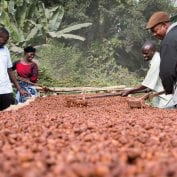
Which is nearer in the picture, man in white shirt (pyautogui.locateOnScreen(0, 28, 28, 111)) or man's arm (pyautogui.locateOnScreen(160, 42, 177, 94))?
man's arm (pyautogui.locateOnScreen(160, 42, 177, 94))

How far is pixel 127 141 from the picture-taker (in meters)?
2.79

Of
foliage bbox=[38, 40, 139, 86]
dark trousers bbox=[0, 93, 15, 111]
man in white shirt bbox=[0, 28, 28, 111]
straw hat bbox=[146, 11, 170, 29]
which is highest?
straw hat bbox=[146, 11, 170, 29]

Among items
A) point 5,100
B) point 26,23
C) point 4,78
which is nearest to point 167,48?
point 4,78

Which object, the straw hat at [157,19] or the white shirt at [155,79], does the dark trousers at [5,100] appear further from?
the straw hat at [157,19]

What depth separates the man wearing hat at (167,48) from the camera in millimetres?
5590

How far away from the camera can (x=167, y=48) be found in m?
5.62

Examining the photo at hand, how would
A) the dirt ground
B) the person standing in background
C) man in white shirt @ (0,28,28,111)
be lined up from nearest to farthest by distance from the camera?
the dirt ground
man in white shirt @ (0,28,28,111)
the person standing in background

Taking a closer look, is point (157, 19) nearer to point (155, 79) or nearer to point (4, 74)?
point (155, 79)

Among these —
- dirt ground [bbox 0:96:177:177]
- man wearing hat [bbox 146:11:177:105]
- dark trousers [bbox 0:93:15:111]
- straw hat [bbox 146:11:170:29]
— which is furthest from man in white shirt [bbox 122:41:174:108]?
dirt ground [bbox 0:96:177:177]

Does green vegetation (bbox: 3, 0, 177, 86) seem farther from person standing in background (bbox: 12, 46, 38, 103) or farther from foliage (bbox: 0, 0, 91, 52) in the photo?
person standing in background (bbox: 12, 46, 38, 103)

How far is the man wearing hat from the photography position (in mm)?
5590

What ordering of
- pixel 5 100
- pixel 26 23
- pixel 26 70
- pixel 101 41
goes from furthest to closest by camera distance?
pixel 101 41 < pixel 26 23 < pixel 26 70 < pixel 5 100

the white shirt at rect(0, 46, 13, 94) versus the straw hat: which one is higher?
the straw hat

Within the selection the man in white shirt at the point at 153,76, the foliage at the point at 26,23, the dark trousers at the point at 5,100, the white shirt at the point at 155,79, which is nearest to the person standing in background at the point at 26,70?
the dark trousers at the point at 5,100
